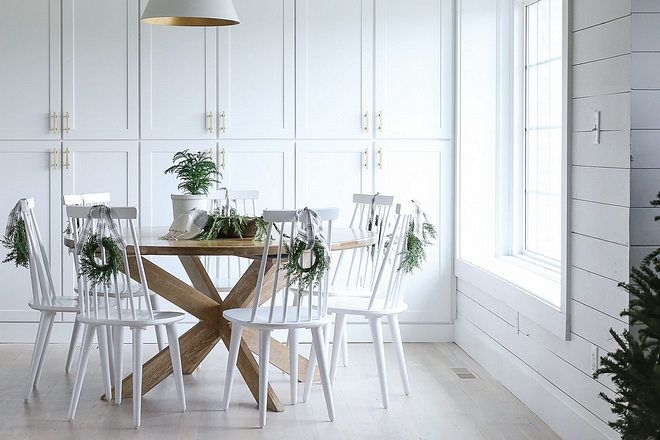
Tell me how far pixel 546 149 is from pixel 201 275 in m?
1.88

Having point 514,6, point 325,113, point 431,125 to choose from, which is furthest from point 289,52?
point 514,6

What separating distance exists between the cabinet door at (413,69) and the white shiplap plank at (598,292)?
76.0 inches

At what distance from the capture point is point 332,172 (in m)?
4.61

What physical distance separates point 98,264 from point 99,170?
1.68 m

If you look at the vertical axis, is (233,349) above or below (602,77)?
below

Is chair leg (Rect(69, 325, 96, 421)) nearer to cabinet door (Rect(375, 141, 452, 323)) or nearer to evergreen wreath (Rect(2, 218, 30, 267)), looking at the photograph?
evergreen wreath (Rect(2, 218, 30, 267))

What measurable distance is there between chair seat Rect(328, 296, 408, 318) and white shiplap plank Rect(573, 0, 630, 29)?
1.40 meters

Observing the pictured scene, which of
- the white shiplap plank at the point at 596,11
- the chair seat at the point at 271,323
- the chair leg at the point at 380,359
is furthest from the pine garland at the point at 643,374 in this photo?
the chair leg at the point at 380,359

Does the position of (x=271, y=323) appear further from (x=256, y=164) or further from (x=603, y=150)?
(x=256, y=164)

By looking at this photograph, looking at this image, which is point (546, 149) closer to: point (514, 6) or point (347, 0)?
point (514, 6)

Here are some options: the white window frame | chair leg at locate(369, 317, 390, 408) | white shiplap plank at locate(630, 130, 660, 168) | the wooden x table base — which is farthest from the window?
the wooden x table base

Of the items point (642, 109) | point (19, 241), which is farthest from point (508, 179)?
point (19, 241)

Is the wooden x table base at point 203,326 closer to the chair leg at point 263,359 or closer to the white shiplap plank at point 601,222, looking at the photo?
the chair leg at point 263,359

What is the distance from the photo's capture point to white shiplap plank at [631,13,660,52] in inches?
94.9
